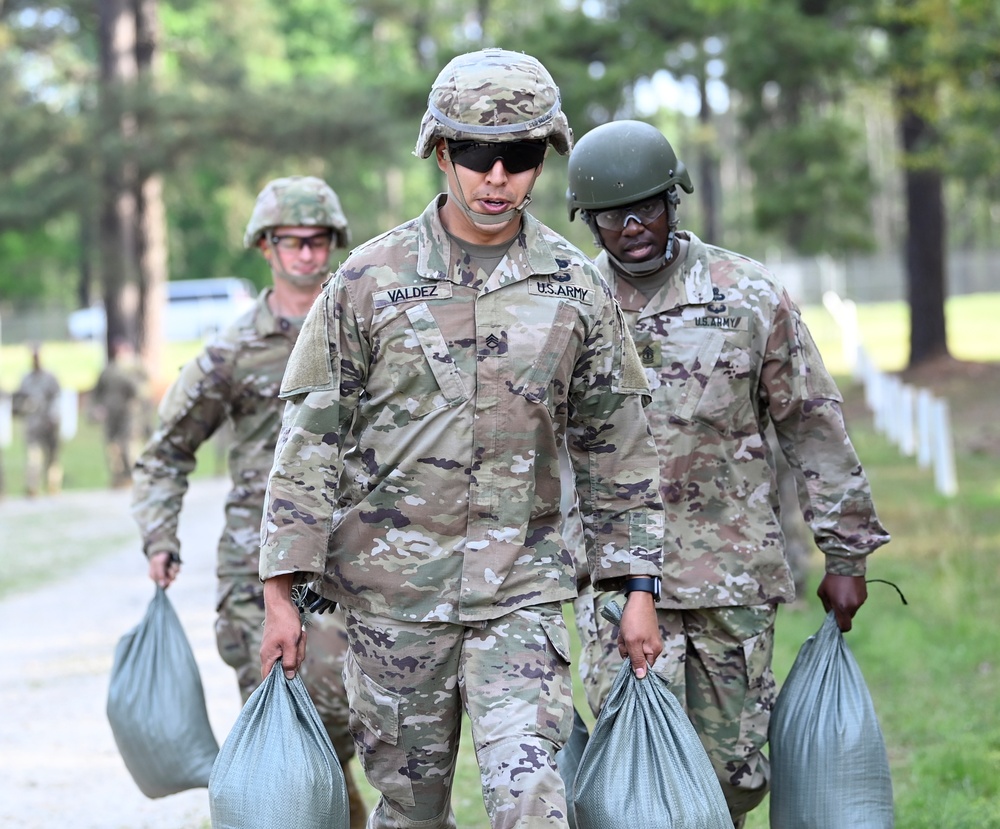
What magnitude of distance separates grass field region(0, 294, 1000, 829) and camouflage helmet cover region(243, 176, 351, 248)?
229cm

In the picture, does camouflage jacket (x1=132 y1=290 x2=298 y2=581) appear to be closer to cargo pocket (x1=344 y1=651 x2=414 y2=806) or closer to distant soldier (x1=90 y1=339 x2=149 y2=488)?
cargo pocket (x1=344 y1=651 x2=414 y2=806)

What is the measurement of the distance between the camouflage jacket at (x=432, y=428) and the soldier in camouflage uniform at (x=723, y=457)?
2.64 ft

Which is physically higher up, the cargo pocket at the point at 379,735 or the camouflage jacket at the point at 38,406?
the camouflage jacket at the point at 38,406

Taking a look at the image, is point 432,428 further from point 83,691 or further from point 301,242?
point 83,691

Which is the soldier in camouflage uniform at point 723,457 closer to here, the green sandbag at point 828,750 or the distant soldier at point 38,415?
the green sandbag at point 828,750

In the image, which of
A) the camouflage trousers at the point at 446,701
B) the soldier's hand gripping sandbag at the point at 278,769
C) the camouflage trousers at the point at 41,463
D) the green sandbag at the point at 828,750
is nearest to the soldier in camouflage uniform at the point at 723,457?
the green sandbag at the point at 828,750

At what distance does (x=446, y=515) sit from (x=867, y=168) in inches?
865

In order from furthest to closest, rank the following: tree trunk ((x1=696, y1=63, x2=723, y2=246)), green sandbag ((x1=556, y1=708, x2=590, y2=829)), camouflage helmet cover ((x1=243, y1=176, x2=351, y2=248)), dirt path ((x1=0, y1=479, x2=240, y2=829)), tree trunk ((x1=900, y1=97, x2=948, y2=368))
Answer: tree trunk ((x1=696, y1=63, x2=723, y2=246)), tree trunk ((x1=900, y1=97, x2=948, y2=368)), dirt path ((x1=0, y1=479, x2=240, y2=829)), camouflage helmet cover ((x1=243, y1=176, x2=351, y2=248)), green sandbag ((x1=556, y1=708, x2=590, y2=829))

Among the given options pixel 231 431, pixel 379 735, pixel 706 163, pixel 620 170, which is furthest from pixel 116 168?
pixel 379 735

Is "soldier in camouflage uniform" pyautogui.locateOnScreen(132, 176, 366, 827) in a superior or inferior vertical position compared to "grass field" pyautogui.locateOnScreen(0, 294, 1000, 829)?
superior

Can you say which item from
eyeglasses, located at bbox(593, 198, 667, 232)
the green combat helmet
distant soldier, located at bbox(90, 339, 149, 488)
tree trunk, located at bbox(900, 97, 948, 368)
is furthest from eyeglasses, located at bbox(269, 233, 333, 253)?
tree trunk, located at bbox(900, 97, 948, 368)

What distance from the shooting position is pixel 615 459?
4.19 metres

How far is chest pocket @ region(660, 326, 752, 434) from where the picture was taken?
4.88 meters

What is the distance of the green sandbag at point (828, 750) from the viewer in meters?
4.67
